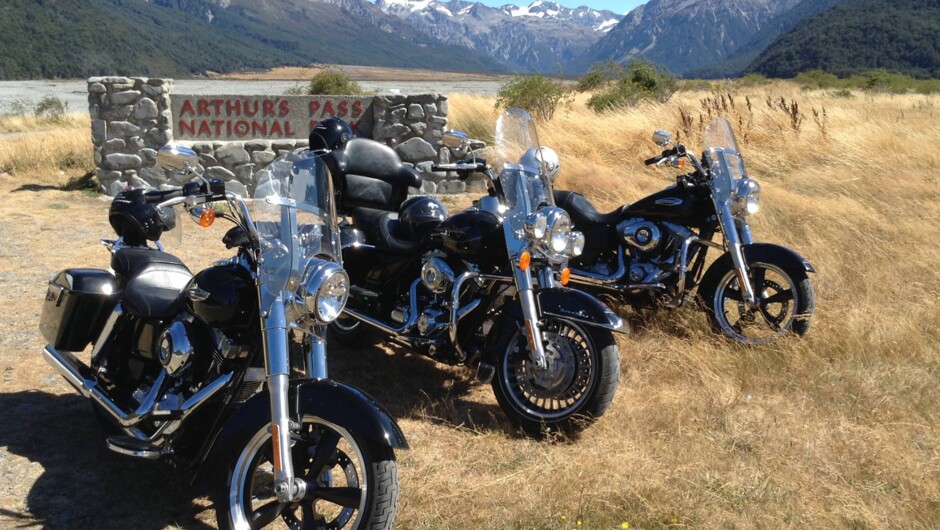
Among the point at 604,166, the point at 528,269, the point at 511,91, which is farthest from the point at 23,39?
the point at 528,269

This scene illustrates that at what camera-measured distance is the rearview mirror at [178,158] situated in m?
3.03

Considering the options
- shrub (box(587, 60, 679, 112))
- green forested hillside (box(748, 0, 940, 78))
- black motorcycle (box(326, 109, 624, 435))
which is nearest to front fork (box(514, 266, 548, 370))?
black motorcycle (box(326, 109, 624, 435))

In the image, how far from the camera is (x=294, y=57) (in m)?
168

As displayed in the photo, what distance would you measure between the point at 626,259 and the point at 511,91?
34.1 feet

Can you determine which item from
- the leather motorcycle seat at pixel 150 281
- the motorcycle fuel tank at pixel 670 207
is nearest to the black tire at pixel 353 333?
the leather motorcycle seat at pixel 150 281

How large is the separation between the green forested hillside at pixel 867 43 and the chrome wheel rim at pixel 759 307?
82305 millimetres

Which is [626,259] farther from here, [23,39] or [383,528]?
[23,39]

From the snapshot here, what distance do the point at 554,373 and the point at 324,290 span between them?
1.77 m

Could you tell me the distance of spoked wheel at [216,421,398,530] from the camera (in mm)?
2773

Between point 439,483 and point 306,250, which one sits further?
point 439,483

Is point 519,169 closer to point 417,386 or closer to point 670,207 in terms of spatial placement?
point 417,386

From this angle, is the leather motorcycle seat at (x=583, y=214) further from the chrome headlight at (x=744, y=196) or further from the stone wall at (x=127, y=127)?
the stone wall at (x=127, y=127)

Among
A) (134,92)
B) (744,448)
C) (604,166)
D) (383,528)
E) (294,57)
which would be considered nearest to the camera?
(383,528)

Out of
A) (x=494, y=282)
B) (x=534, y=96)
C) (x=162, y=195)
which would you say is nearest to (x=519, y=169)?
(x=494, y=282)
